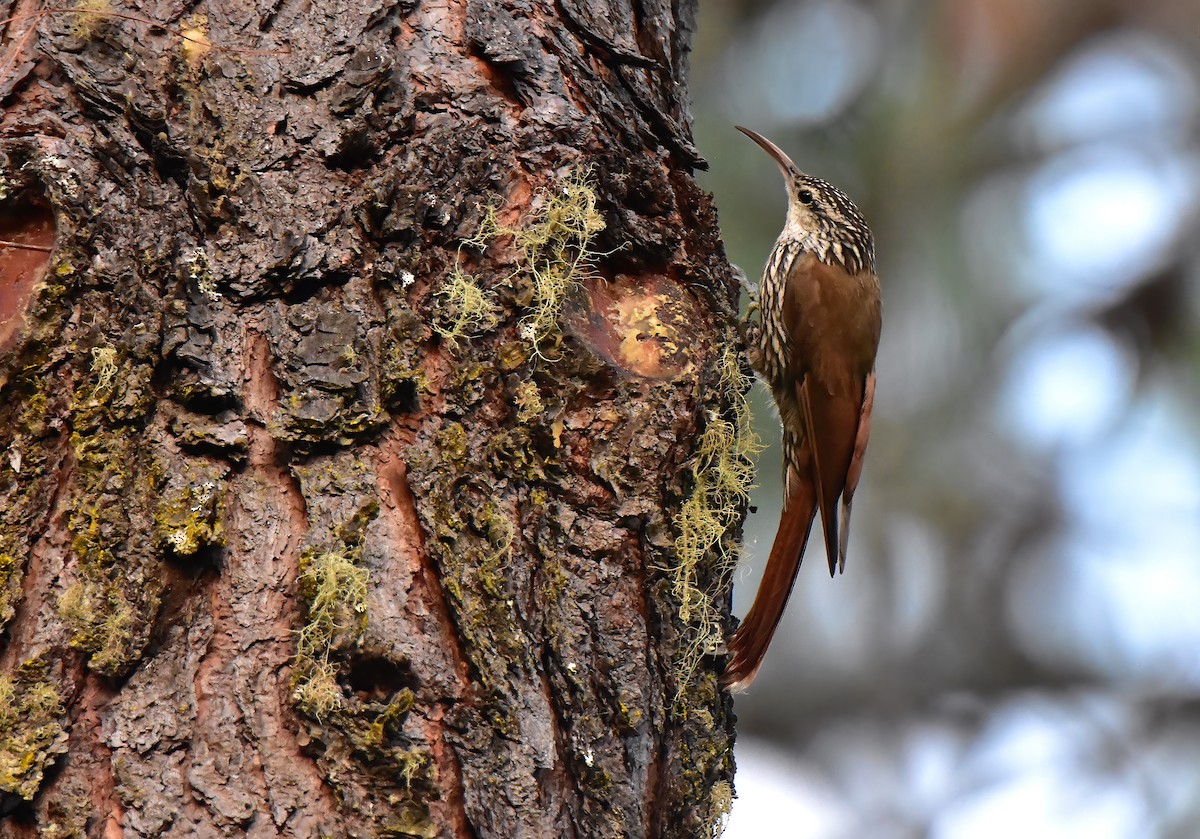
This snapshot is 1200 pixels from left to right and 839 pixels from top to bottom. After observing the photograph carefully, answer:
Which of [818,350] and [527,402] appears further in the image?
[818,350]

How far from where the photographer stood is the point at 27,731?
1538 mm

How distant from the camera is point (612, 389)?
1854mm

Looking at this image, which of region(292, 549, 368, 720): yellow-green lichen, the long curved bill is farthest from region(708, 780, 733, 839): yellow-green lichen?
the long curved bill

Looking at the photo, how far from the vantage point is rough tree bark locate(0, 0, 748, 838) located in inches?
62.7

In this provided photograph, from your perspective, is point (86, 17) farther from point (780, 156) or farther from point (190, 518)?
point (780, 156)

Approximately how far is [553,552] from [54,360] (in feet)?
2.46

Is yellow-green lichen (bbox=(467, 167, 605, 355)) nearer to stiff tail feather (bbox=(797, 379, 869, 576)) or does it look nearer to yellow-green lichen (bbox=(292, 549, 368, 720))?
yellow-green lichen (bbox=(292, 549, 368, 720))

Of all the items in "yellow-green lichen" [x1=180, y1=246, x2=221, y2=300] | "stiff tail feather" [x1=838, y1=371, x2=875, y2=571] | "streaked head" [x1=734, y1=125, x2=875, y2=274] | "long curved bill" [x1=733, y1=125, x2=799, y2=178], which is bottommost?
"yellow-green lichen" [x1=180, y1=246, x2=221, y2=300]

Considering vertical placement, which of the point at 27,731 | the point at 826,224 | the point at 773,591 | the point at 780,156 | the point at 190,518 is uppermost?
the point at 780,156

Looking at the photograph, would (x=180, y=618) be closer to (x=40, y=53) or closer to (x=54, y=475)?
(x=54, y=475)

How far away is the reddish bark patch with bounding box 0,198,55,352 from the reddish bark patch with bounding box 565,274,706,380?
30.2 inches

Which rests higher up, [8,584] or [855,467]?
[855,467]

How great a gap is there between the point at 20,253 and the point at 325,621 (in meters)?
0.69

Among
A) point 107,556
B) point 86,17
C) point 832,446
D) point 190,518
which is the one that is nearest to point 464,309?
point 190,518
